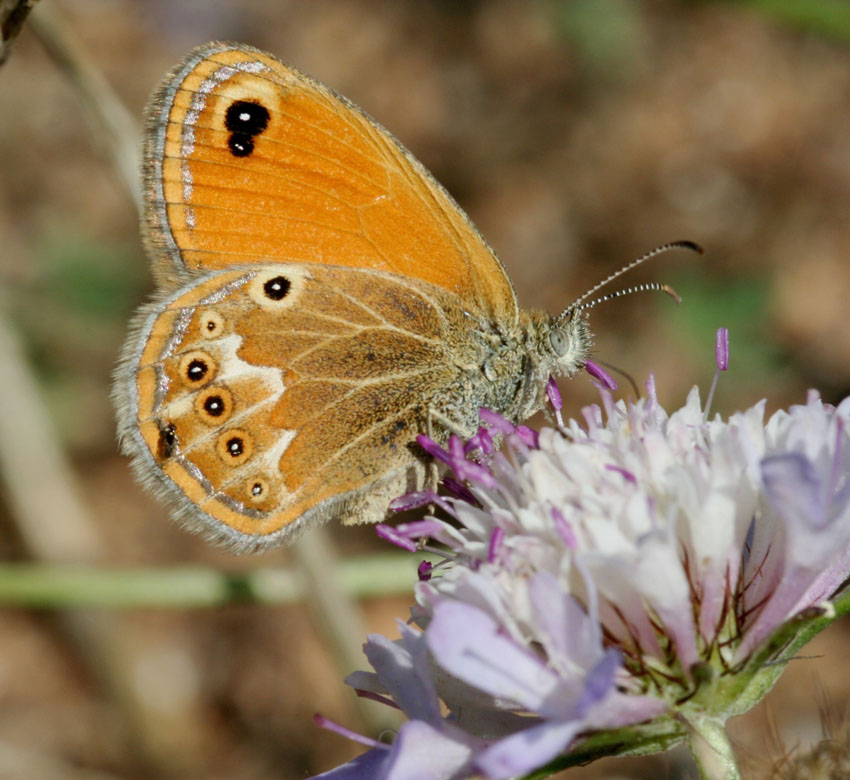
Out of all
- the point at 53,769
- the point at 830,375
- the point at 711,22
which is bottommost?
the point at 53,769

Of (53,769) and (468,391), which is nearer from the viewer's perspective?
(468,391)

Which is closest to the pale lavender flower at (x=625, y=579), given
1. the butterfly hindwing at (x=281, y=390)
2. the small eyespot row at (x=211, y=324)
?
the butterfly hindwing at (x=281, y=390)

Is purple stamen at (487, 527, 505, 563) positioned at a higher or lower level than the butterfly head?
lower

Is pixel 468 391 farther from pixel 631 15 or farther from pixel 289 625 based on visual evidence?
pixel 631 15

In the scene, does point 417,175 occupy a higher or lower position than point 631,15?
lower

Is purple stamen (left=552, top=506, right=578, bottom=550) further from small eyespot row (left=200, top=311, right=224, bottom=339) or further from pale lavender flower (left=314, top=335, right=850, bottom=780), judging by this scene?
small eyespot row (left=200, top=311, right=224, bottom=339)

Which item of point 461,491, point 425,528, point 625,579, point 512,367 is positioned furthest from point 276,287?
point 625,579

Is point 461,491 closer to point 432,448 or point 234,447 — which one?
point 432,448

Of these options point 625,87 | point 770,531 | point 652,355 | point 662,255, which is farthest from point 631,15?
point 770,531

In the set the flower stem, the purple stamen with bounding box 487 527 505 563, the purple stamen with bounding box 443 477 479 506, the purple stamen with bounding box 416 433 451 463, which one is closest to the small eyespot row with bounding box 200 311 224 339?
the purple stamen with bounding box 416 433 451 463

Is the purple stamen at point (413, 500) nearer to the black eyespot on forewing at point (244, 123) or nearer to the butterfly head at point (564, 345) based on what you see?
the butterfly head at point (564, 345)
